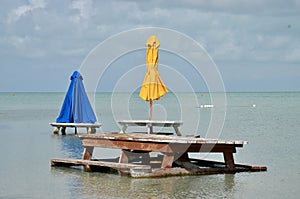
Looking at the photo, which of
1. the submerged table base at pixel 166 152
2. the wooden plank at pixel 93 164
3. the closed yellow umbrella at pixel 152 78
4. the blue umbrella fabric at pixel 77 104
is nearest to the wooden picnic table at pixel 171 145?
the submerged table base at pixel 166 152

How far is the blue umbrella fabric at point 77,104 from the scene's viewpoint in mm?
25906

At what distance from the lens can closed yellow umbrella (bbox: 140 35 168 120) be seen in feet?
53.8

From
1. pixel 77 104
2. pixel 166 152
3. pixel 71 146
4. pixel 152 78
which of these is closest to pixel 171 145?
pixel 166 152

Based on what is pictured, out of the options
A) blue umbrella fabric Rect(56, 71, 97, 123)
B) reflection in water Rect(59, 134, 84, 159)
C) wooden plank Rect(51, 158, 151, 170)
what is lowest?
wooden plank Rect(51, 158, 151, 170)

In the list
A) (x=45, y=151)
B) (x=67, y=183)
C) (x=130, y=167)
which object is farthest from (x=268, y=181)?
(x=45, y=151)

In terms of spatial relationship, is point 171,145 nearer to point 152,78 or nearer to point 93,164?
point 93,164

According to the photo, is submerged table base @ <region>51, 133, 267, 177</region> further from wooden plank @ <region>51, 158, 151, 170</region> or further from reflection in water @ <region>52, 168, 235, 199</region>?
reflection in water @ <region>52, 168, 235, 199</region>

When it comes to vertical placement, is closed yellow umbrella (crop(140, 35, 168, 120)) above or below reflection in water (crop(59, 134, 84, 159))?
above

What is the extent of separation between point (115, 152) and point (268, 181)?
24.4 ft

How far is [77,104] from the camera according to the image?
25.9 metres

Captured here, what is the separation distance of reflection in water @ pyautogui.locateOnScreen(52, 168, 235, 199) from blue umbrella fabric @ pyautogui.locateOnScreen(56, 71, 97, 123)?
11894 millimetres

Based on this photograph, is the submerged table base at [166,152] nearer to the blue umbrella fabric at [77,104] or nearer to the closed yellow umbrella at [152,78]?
the closed yellow umbrella at [152,78]

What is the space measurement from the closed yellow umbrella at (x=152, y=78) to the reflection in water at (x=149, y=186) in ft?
10.5

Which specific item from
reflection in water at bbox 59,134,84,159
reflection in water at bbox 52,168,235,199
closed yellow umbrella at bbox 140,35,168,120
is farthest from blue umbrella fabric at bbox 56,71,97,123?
reflection in water at bbox 52,168,235,199
